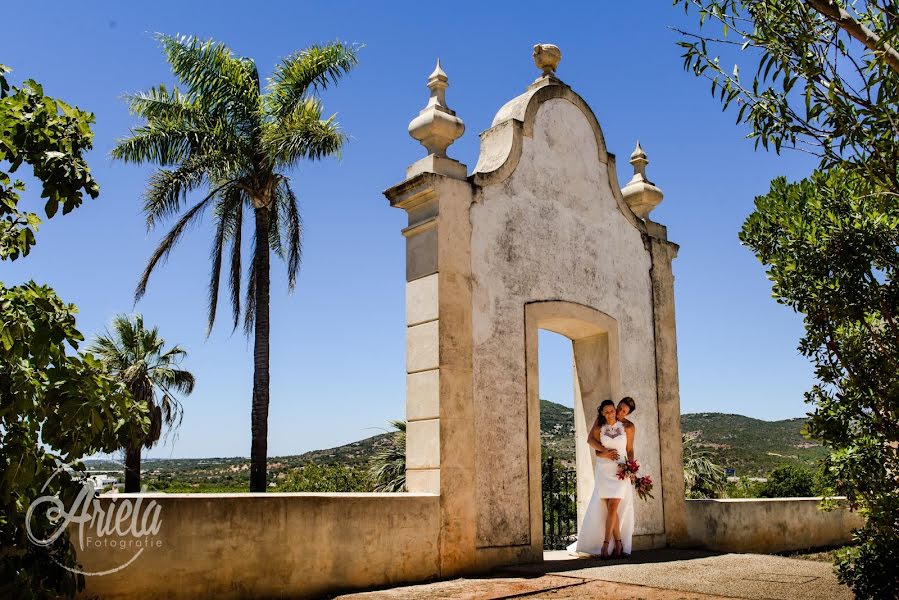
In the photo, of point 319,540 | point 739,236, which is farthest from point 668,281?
point 319,540

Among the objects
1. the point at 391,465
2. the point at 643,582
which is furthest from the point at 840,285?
the point at 391,465

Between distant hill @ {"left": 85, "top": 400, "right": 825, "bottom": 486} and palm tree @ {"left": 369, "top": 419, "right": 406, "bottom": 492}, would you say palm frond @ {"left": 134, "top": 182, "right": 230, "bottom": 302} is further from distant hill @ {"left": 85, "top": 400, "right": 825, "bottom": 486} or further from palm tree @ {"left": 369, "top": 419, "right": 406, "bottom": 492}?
distant hill @ {"left": 85, "top": 400, "right": 825, "bottom": 486}

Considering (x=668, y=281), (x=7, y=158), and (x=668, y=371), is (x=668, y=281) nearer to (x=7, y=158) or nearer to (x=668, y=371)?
(x=668, y=371)

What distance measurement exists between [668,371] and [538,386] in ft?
9.28

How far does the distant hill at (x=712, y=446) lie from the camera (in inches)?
1478

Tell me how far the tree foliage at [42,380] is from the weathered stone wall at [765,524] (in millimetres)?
9497

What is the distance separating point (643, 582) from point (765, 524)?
17.2ft

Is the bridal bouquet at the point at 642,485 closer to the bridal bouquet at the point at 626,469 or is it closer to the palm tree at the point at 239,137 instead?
the bridal bouquet at the point at 626,469

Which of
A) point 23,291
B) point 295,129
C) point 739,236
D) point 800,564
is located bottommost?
point 800,564

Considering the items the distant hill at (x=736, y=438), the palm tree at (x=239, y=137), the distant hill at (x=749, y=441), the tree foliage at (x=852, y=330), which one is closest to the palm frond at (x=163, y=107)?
the palm tree at (x=239, y=137)

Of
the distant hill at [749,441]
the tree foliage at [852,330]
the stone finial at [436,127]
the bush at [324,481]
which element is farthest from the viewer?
the distant hill at [749,441]

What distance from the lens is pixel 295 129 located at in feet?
49.8

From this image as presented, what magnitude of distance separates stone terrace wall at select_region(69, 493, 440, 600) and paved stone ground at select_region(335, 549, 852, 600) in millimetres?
295

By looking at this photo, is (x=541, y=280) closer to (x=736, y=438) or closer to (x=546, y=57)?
(x=546, y=57)
